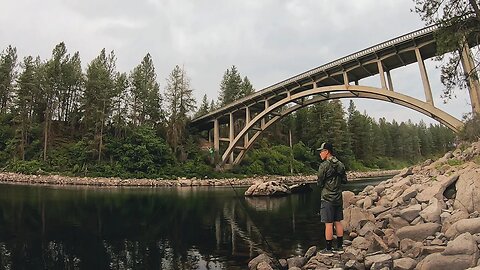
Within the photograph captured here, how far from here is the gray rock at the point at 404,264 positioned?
205 inches

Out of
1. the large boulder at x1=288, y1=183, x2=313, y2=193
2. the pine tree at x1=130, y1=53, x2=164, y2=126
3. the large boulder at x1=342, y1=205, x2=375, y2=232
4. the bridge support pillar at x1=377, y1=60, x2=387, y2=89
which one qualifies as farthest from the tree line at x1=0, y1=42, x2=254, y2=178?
the large boulder at x1=342, y1=205, x2=375, y2=232

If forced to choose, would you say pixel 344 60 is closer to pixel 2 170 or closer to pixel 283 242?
pixel 283 242

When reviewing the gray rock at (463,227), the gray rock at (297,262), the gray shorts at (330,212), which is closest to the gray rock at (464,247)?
the gray rock at (463,227)

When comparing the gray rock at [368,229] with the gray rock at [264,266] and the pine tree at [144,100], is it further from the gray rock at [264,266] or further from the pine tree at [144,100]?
the pine tree at [144,100]

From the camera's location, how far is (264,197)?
2133 centimetres

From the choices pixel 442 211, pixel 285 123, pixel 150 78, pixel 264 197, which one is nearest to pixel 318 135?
pixel 285 123

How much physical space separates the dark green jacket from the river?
2.44 meters

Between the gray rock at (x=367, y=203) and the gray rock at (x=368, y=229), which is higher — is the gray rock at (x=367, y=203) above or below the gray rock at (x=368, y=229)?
Answer: above

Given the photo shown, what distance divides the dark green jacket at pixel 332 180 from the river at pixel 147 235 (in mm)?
2436

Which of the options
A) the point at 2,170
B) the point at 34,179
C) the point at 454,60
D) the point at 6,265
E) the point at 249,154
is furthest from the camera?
the point at 249,154

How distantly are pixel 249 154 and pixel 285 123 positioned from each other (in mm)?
13973

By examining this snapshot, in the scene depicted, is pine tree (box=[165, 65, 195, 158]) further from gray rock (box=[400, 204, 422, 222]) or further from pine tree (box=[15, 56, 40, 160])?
gray rock (box=[400, 204, 422, 222])

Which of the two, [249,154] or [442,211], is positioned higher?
[249,154]

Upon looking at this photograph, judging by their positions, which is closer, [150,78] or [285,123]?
[150,78]
